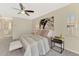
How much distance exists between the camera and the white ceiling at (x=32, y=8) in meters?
3.48

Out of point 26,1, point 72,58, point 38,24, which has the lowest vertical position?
point 72,58

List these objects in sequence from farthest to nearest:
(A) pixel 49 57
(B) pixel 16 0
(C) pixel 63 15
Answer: (C) pixel 63 15 < (B) pixel 16 0 < (A) pixel 49 57

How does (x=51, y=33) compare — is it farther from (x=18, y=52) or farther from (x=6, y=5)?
(x=6, y=5)

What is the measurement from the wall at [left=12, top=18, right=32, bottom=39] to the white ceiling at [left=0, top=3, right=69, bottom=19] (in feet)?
0.61

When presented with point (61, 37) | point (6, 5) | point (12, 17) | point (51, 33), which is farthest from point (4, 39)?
point (61, 37)

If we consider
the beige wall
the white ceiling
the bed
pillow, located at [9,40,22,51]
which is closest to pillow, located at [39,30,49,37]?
the bed

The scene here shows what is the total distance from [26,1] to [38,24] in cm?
91

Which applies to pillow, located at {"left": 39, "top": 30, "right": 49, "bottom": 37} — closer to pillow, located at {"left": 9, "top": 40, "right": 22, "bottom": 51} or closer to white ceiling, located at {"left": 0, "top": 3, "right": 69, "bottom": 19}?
white ceiling, located at {"left": 0, "top": 3, "right": 69, "bottom": 19}

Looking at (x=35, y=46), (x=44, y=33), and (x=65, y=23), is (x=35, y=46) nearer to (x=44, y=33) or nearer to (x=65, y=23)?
(x=44, y=33)

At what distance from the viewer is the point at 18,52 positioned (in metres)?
3.08

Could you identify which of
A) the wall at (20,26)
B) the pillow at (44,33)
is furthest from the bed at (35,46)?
the wall at (20,26)

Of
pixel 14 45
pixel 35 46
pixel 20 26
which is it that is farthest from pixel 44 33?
pixel 14 45

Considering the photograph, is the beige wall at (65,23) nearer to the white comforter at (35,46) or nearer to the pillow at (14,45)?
the white comforter at (35,46)

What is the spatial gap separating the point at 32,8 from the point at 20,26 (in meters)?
0.82
